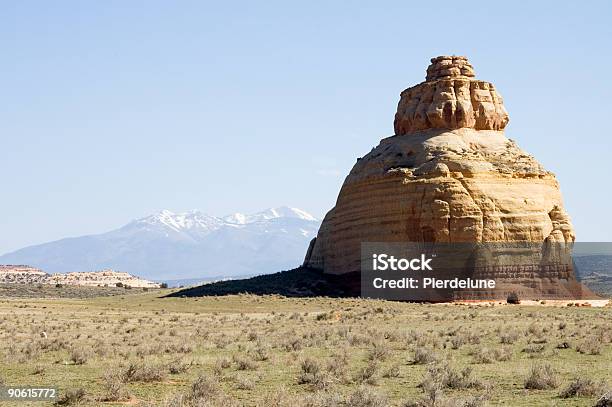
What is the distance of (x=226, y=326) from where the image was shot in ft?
116

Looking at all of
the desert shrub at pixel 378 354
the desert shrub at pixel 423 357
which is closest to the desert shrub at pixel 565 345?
the desert shrub at pixel 423 357

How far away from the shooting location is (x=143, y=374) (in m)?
16.9

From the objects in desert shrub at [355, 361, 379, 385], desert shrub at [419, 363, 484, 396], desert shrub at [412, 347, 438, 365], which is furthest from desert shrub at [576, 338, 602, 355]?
desert shrub at [355, 361, 379, 385]

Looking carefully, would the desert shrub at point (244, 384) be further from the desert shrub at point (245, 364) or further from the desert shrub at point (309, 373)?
the desert shrub at point (245, 364)

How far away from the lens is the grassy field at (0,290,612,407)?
14.9 m

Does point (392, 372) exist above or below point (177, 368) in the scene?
below

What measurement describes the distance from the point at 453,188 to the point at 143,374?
140ft

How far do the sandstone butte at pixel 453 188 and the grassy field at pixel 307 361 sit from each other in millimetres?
16967

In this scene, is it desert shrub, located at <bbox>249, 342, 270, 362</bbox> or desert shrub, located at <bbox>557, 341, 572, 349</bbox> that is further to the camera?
desert shrub, located at <bbox>557, 341, 572, 349</bbox>

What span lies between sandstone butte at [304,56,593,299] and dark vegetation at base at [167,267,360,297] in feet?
3.95

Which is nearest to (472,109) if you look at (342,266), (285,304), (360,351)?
(342,266)

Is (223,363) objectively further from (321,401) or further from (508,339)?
(508,339)

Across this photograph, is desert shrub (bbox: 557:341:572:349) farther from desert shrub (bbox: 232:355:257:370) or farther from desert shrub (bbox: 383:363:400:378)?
desert shrub (bbox: 232:355:257:370)

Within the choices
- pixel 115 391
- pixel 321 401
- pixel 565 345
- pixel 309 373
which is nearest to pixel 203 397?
pixel 115 391
